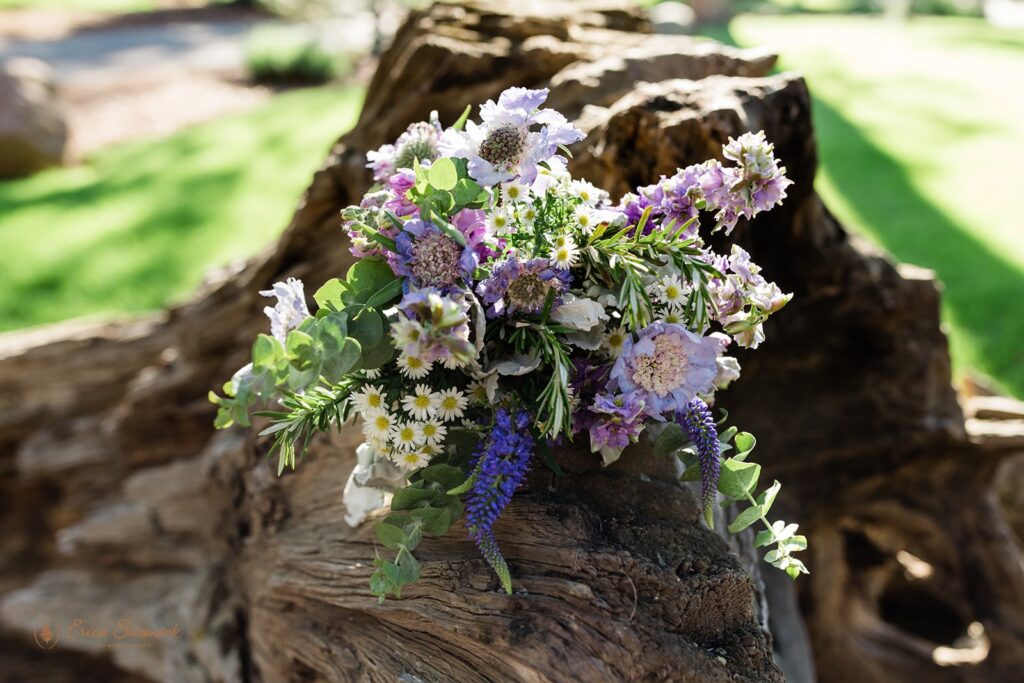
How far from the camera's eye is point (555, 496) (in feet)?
5.40

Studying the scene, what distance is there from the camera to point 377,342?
4.34 ft

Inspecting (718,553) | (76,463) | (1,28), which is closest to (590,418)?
(718,553)

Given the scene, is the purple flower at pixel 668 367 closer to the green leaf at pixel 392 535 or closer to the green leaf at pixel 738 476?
the green leaf at pixel 738 476

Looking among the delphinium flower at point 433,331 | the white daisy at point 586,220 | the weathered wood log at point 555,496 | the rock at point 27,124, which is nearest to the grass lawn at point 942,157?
the weathered wood log at point 555,496

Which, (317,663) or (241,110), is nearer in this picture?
(317,663)

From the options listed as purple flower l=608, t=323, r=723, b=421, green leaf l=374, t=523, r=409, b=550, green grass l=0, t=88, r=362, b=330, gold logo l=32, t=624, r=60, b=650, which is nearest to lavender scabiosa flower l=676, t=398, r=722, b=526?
purple flower l=608, t=323, r=723, b=421

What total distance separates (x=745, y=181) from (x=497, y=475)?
2.06 feet

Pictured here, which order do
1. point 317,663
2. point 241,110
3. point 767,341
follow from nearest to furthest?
point 317,663, point 767,341, point 241,110

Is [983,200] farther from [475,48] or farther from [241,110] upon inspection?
[241,110]

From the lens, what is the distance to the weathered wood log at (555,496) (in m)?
1.56

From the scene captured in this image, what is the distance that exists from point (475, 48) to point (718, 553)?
5.78 feet

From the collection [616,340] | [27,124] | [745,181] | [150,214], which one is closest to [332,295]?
[616,340]

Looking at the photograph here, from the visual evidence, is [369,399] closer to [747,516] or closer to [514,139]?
[514,139]

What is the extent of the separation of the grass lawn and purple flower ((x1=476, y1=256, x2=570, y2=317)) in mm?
3602
